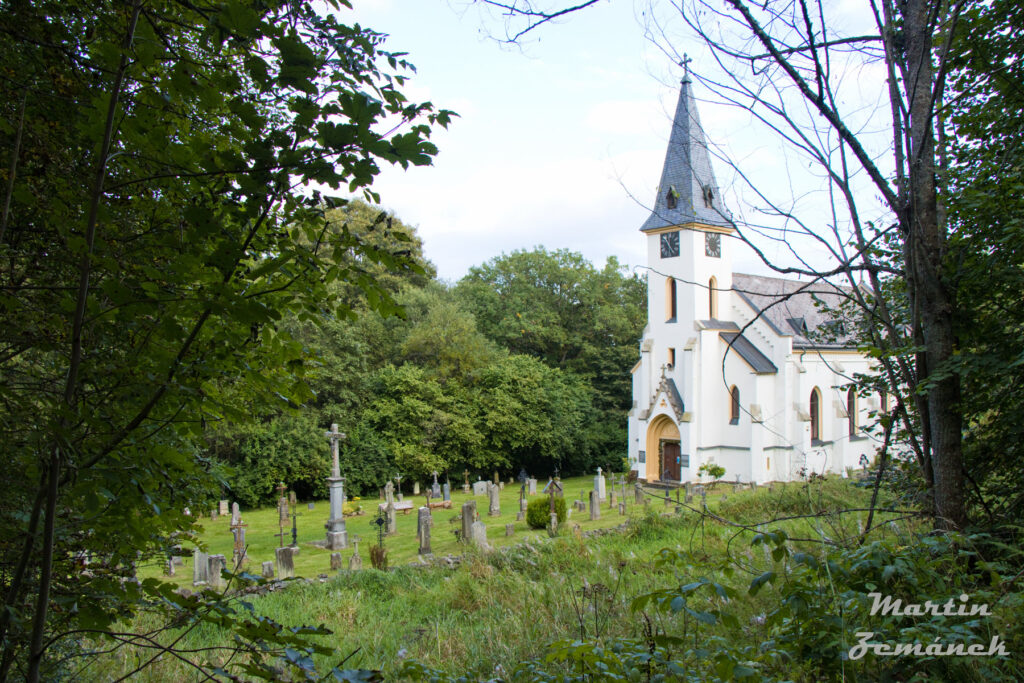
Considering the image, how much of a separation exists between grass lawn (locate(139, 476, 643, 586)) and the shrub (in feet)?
0.63

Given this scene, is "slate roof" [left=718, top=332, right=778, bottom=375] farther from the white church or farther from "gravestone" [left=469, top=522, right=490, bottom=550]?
"gravestone" [left=469, top=522, right=490, bottom=550]

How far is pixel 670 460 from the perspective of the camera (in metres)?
26.1

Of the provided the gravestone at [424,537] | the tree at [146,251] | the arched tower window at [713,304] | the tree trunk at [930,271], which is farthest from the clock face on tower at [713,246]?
the tree at [146,251]

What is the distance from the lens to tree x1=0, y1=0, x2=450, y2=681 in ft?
5.28

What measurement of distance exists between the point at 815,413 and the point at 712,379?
16.7ft

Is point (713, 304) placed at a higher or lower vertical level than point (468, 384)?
higher

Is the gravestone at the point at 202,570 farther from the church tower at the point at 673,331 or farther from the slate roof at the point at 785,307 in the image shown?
the slate roof at the point at 785,307

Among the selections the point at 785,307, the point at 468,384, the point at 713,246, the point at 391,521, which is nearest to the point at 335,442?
the point at 391,521

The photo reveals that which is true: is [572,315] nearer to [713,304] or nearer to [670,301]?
[670,301]

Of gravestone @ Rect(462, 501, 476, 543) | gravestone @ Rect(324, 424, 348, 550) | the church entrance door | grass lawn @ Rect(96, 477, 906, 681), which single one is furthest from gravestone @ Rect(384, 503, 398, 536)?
the church entrance door

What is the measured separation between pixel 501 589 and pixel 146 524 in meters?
6.25

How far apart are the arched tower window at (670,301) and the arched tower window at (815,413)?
6821 millimetres

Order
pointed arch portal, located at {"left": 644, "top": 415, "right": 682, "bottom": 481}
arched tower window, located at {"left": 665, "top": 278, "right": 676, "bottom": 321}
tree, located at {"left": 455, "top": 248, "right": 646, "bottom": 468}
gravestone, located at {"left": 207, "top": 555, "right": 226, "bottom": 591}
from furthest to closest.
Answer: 1. tree, located at {"left": 455, "top": 248, "right": 646, "bottom": 468}
2. arched tower window, located at {"left": 665, "top": 278, "right": 676, "bottom": 321}
3. pointed arch portal, located at {"left": 644, "top": 415, "right": 682, "bottom": 481}
4. gravestone, located at {"left": 207, "top": 555, "right": 226, "bottom": 591}

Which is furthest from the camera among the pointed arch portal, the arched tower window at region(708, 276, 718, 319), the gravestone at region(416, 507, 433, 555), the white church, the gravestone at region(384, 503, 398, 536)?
the arched tower window at region(708, 276, 718, 319)
